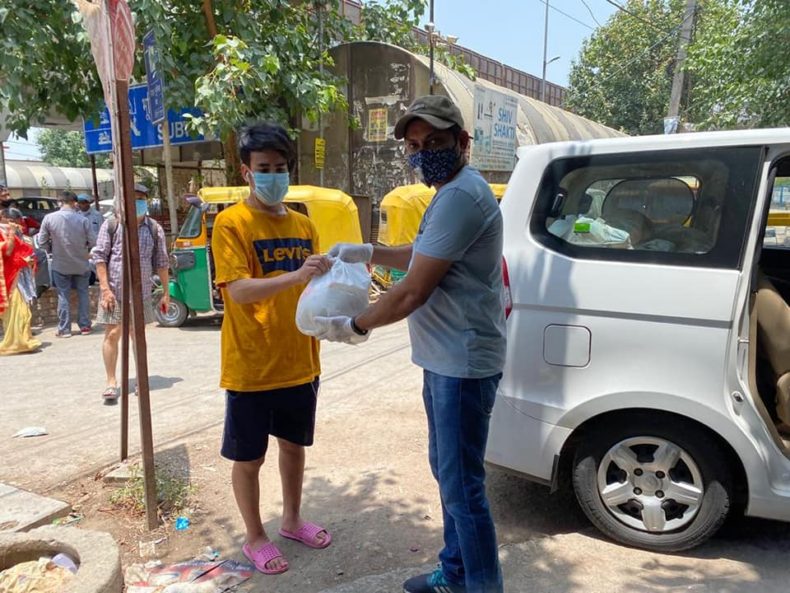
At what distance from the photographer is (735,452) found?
2.62 m

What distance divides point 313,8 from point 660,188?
31.4 ft

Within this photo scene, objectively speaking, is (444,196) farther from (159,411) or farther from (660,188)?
(159,411)

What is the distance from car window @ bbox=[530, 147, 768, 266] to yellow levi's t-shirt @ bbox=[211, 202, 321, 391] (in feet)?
4.11

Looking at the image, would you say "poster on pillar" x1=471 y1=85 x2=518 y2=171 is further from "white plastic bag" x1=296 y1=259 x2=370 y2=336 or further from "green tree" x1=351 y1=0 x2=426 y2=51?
"white plastic bag" x1=296 y1=259 x2=370 y2=336

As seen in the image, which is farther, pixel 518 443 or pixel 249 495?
pixel 518 443

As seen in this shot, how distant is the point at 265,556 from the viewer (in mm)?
2764

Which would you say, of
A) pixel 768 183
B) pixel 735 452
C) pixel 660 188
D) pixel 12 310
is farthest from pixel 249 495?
pixel 12 310

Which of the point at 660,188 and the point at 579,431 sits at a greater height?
the point at 660,188

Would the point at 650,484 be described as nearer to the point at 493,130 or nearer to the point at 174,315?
the point at 174,315

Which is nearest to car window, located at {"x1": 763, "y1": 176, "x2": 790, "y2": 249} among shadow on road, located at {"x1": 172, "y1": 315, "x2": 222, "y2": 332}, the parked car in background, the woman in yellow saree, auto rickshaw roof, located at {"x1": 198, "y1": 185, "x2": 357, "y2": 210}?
auto rickshaw roof, located at {"x1": 198, "y1": 185, "x2": 357, "y2": 210}

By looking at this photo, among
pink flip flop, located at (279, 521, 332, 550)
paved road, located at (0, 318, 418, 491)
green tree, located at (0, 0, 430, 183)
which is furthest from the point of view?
green tree, located at (0, 0, 430, 183)

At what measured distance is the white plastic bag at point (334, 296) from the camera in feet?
7.59

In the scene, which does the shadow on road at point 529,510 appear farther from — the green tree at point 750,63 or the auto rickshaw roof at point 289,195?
the green tree at point 750,63

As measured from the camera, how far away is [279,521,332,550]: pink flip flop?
9.69 ft
